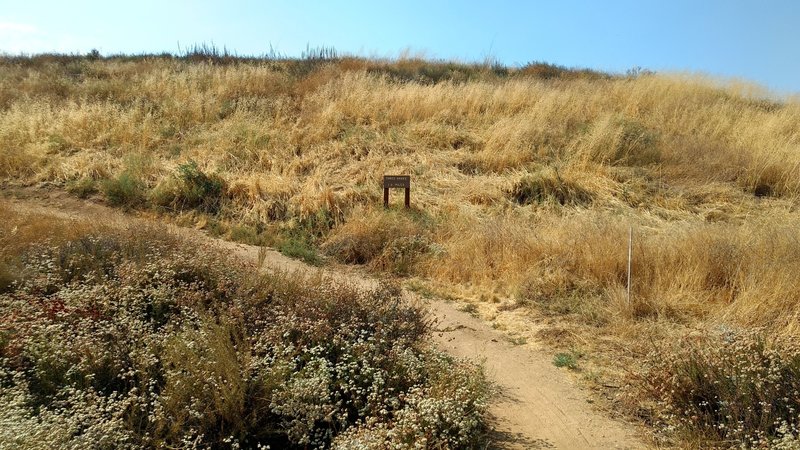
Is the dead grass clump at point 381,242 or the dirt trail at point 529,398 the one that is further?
the dead grass clump at point 381,242

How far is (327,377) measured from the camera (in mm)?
4188

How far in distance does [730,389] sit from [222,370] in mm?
3518

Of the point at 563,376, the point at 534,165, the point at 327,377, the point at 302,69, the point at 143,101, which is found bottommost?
the point at 563,376

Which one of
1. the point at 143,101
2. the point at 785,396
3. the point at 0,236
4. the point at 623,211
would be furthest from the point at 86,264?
the point at 143,101

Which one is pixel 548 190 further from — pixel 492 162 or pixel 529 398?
pixel 529 398

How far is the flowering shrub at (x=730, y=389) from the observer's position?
390 centimetres

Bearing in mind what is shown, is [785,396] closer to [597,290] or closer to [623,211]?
[597,290]

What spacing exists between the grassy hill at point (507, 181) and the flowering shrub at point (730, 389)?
0.8 inches

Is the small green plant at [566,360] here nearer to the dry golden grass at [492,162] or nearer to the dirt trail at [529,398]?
the dirt trail at [529,398]

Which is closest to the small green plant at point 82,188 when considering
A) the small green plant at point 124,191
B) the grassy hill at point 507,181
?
the grassy hill at point 507,181

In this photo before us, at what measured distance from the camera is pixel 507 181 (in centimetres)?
1183

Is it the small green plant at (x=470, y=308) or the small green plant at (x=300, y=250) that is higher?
the small green plant at (x=300, y=250)

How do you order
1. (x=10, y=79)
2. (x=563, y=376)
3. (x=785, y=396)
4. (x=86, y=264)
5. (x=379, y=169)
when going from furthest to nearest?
(x=10, y=79) < (x=379, y=169) < (x=86, y=264) < (x=563, y=376) < (x=785, y=396)

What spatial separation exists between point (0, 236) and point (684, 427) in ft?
24.4
